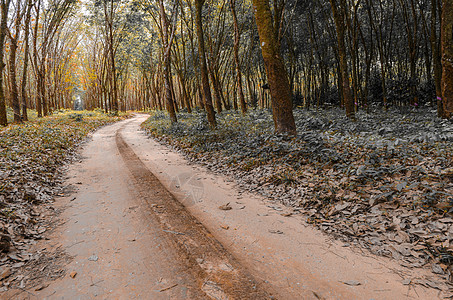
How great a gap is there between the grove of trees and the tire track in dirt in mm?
4398

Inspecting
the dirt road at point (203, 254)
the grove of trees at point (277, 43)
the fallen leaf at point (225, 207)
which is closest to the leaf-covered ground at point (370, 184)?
the dirt road at point (203, 254)

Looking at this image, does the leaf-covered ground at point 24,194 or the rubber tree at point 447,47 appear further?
the rubber tree at point 447,47

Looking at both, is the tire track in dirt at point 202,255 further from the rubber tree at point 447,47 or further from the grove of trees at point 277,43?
the rubber tree at point 447,47

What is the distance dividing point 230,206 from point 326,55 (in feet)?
58.8

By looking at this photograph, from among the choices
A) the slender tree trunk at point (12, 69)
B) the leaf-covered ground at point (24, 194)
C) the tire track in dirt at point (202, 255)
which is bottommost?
the tire track in dirt at point (202, 255)

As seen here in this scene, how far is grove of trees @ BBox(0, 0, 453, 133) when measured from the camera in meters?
7.52

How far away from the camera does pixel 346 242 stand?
131 inches

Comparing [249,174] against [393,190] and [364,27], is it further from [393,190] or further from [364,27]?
[364,27]

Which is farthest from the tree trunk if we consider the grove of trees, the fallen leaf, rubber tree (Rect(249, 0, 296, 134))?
the fallen leaf

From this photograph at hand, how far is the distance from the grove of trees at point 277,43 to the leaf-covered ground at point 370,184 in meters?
1.55

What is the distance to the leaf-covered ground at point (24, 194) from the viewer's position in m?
3.09

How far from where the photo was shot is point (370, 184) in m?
4.25

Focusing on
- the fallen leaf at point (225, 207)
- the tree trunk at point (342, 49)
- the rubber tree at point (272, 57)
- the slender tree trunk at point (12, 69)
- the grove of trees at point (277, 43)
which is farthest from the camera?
the slender tree trunk at point (12, 69)

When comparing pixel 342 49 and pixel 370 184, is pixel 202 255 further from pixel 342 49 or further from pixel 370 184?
pixel 342 49
